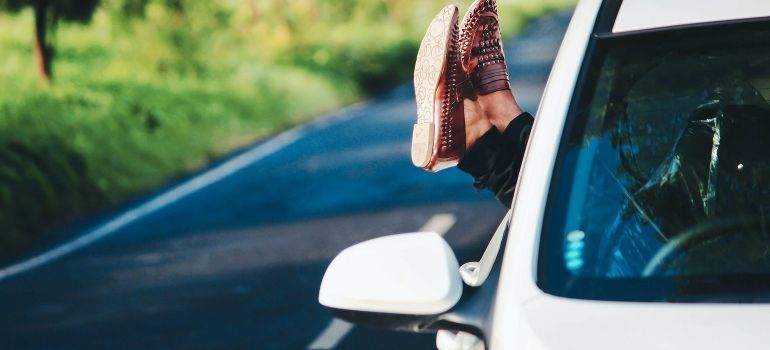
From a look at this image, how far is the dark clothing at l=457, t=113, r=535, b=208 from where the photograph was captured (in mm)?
4125

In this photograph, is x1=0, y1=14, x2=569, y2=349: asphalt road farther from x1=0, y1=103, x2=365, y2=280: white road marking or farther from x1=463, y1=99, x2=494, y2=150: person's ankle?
x1=463, y1=99, x2=494, y2=150: person's ankle

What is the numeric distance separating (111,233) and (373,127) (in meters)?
8.57

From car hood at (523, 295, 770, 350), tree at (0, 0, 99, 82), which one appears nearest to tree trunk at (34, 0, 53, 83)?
tree at (0, 0, 99, 82)

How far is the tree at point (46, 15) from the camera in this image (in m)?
20.8

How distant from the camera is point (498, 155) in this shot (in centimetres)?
414

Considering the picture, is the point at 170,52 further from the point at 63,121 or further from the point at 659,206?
the point at 659,206

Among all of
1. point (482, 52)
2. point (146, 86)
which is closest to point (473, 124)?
point (482, 52)

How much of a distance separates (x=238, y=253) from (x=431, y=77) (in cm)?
850

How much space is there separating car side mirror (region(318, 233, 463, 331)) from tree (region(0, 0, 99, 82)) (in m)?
17.8

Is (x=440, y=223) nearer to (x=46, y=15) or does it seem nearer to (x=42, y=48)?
(x=42, y=48)

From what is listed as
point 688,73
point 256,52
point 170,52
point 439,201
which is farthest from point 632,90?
point 256,52

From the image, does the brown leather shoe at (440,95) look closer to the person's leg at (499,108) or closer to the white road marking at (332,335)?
the person's leg at (499,108)

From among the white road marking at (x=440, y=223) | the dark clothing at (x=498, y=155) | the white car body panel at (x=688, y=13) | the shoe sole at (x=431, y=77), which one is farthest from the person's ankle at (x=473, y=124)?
the white road marking at (x=440, y=223)

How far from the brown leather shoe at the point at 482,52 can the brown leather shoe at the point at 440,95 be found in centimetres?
19
